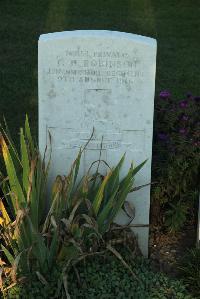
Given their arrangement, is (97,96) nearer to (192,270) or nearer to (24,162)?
(24,162)

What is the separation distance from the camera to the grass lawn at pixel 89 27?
6824 mm

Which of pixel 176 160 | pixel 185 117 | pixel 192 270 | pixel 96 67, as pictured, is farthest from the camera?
pixel 185 117

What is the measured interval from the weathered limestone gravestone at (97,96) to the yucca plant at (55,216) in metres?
0.18

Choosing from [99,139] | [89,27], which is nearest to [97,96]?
[99,139]

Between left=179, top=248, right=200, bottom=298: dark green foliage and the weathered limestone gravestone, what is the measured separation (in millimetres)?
498

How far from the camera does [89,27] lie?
9.24m

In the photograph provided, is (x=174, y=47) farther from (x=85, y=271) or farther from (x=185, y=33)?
(x=85, y=271)

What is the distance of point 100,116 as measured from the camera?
3752mm

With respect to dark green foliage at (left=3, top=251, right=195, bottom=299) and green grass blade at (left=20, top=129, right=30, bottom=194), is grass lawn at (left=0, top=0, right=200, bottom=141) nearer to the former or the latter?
green grass blade at (left=20, top=129, right=30, bottom=194)

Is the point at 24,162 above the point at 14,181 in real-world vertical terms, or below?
above

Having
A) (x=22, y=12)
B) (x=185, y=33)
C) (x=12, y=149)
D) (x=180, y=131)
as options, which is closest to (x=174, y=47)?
(x=185, y=33)

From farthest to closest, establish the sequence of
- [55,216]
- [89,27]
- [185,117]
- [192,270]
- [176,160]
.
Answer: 1. [89,27]
2. [185,117]
3. [176,160]
4. [192,270]
5. [55,216]

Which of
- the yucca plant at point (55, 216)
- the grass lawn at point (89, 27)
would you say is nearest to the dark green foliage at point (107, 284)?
the yucca plant at point (55, 216)

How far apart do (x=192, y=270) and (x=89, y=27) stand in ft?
20.1
